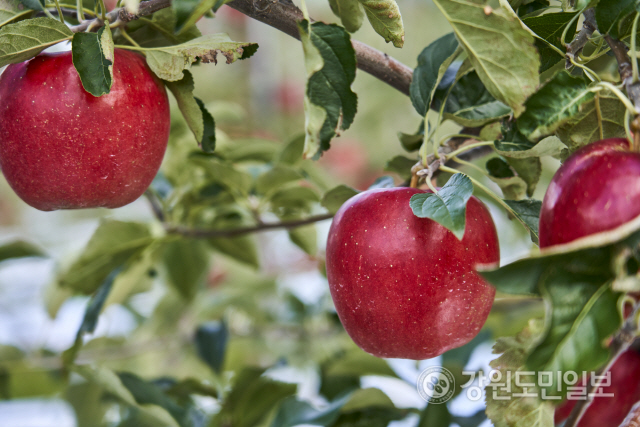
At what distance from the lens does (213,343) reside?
746 millimetres

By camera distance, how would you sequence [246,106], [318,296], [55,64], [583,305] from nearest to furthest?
[583,305]
[55,64]
[318,296]
[246,106]

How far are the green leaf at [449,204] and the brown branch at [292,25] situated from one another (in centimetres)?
14

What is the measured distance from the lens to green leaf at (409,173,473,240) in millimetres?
310

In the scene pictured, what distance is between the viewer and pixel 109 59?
1.15ft

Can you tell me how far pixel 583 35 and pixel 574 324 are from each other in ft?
0.68

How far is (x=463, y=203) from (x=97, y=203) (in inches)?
11.0

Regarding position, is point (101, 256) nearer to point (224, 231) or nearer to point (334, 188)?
point (224, 231)

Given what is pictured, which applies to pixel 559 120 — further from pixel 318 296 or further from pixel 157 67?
pixel 318 296

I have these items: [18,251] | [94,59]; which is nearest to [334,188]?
[94,59]

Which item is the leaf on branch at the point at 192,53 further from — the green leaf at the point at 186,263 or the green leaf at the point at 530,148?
the green leaf at the point at 186,263

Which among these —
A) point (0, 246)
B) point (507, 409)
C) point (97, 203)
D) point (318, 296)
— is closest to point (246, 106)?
point (318, 296)

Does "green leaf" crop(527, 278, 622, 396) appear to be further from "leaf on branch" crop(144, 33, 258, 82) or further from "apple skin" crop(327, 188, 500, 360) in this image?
"leaf on branch" crop(144, 33, 258, 82)

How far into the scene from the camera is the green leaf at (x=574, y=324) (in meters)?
0.24

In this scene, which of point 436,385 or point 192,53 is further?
A: point 436,385
